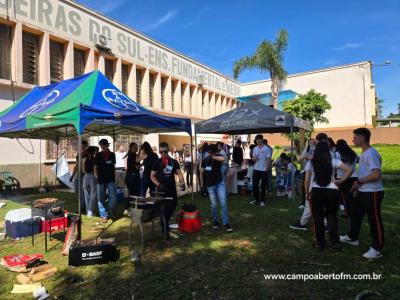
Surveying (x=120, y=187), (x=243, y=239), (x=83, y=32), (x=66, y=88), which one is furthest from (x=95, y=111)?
(x=83, y=32)

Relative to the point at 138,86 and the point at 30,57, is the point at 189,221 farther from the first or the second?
the point at 138,86

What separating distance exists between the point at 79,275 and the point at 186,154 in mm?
9965

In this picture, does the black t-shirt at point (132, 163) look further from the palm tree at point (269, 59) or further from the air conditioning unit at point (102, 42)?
the palm tree at point (269, 59)

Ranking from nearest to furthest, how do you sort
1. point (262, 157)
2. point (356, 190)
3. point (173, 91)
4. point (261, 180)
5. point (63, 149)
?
point (356, 190) < point (262, 157) < point (261, 180) < point (63, 149) < point (173, 91)

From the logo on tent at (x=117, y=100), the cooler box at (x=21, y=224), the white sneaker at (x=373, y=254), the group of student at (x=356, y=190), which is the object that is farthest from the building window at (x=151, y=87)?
the white sneaker at (x=373, y=254)

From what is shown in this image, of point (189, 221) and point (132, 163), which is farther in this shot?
point (132, 163)

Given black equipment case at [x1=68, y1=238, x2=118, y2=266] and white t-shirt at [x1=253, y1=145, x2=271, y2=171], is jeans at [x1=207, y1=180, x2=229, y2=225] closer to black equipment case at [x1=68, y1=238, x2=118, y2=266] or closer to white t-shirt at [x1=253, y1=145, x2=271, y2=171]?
black equipment case at [x1=68, y1=238, x2=118, y2=266]

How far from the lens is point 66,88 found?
7.70 meters

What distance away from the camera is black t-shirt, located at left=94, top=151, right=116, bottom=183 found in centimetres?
741

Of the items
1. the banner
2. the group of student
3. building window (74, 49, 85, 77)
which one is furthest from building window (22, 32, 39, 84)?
the group of student

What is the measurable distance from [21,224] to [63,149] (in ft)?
30.0

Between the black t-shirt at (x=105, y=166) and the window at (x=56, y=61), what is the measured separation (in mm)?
8829

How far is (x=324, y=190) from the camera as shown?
15.5 feet

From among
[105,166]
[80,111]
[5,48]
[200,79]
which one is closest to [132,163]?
[105,166]
